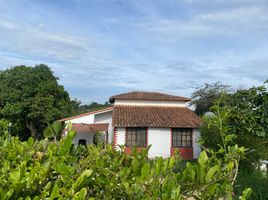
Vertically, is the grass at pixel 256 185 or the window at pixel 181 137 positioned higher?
A: the window at pixel 181 137

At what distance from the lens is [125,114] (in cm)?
2881

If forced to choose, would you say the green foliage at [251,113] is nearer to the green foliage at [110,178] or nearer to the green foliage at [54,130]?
the green foliage at [110,178]

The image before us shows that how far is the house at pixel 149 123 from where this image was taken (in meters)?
27.6

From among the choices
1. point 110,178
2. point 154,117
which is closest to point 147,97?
point 154,117

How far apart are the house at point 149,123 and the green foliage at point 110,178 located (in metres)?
24.1

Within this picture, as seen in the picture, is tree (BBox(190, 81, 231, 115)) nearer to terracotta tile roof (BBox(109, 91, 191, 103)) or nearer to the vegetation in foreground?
terracotta tile roof (BBox(109, 91, 191, 103))

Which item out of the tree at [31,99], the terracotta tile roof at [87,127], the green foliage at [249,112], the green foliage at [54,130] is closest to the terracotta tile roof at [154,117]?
the terracotta tile roof at [87,127]

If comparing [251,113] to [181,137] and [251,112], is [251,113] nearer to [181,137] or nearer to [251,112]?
[251,112]

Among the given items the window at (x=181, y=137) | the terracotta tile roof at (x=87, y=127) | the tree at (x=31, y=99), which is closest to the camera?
the terracotta tile roof at (x=87, y=127)

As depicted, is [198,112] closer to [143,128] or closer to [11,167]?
[143,128]

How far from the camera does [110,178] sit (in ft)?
6.81

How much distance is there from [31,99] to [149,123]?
12.8 meters

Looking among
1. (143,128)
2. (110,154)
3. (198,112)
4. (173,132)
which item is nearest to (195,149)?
(173,132)

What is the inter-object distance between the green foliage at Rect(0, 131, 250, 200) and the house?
949 inches
